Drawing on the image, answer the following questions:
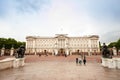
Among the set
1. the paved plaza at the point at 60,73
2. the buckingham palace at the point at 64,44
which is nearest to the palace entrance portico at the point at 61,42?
the buckingham palace at the point at 64,44

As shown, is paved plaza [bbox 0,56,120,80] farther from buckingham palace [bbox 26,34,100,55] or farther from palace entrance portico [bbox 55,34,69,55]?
palace entrance portico [bbox 55,34,69,55]

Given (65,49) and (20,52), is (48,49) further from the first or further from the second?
(20,52)

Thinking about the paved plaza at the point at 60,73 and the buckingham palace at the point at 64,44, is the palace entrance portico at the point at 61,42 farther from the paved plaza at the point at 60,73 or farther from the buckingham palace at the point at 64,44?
the paved plaza at the point at 60,73

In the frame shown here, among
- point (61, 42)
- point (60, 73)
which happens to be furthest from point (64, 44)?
point (60, 73)

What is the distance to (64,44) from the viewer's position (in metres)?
99.5

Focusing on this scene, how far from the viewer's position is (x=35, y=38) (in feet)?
336

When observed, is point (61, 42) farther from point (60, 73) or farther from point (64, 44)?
point (60, 73)

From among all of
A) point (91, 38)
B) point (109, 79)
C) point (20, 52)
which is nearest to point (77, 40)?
point (91, 38)

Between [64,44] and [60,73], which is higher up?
[64,44]

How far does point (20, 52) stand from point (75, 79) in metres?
11.2

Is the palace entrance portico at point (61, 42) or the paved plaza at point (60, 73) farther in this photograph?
the palace entrance portico at point (61, 42)

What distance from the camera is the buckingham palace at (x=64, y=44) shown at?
324 feet

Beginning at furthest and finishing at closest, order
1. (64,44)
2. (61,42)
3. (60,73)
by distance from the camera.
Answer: (61,42), (64,44), (60,73)

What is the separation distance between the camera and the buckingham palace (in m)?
98.6
